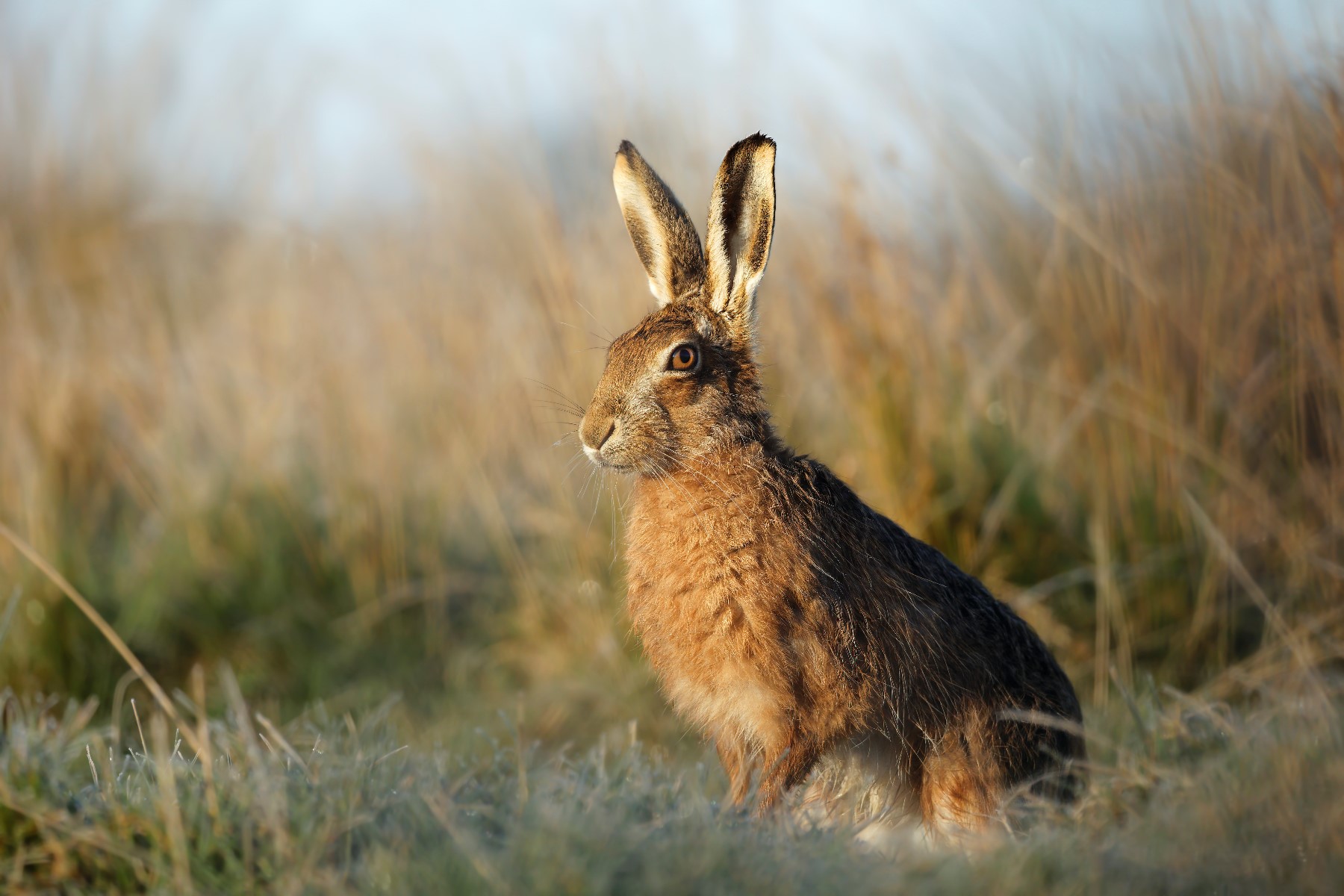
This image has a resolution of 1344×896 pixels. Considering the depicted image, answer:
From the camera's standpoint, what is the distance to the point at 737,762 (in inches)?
137

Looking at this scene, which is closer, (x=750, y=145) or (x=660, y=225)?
(x=750, y=145)

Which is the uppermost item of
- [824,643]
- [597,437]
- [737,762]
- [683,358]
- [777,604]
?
[683,358]

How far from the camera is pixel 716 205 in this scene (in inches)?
138

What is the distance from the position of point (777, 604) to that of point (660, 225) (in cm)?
126

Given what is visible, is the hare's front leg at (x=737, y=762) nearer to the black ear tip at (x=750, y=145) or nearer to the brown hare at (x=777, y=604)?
the brown hare at (x=777, y=604)

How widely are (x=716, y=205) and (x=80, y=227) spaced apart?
27.9 ft

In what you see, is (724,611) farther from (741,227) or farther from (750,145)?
(750,145)

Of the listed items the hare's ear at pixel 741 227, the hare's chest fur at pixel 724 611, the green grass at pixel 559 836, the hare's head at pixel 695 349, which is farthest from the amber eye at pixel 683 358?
the green grass at pixel 559 836

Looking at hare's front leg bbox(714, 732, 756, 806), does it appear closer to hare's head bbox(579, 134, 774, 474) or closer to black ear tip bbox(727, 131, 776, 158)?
hare's head bbox(579, 134, 774, 474)

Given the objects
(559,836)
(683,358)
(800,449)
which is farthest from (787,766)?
(800,449)

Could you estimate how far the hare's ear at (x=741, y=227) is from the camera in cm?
350

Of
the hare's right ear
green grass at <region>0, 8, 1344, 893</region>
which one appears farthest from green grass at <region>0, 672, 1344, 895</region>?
the hare's right ear

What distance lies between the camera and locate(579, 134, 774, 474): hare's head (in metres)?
3.49

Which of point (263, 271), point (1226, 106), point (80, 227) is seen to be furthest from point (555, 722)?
point (80, 227)
